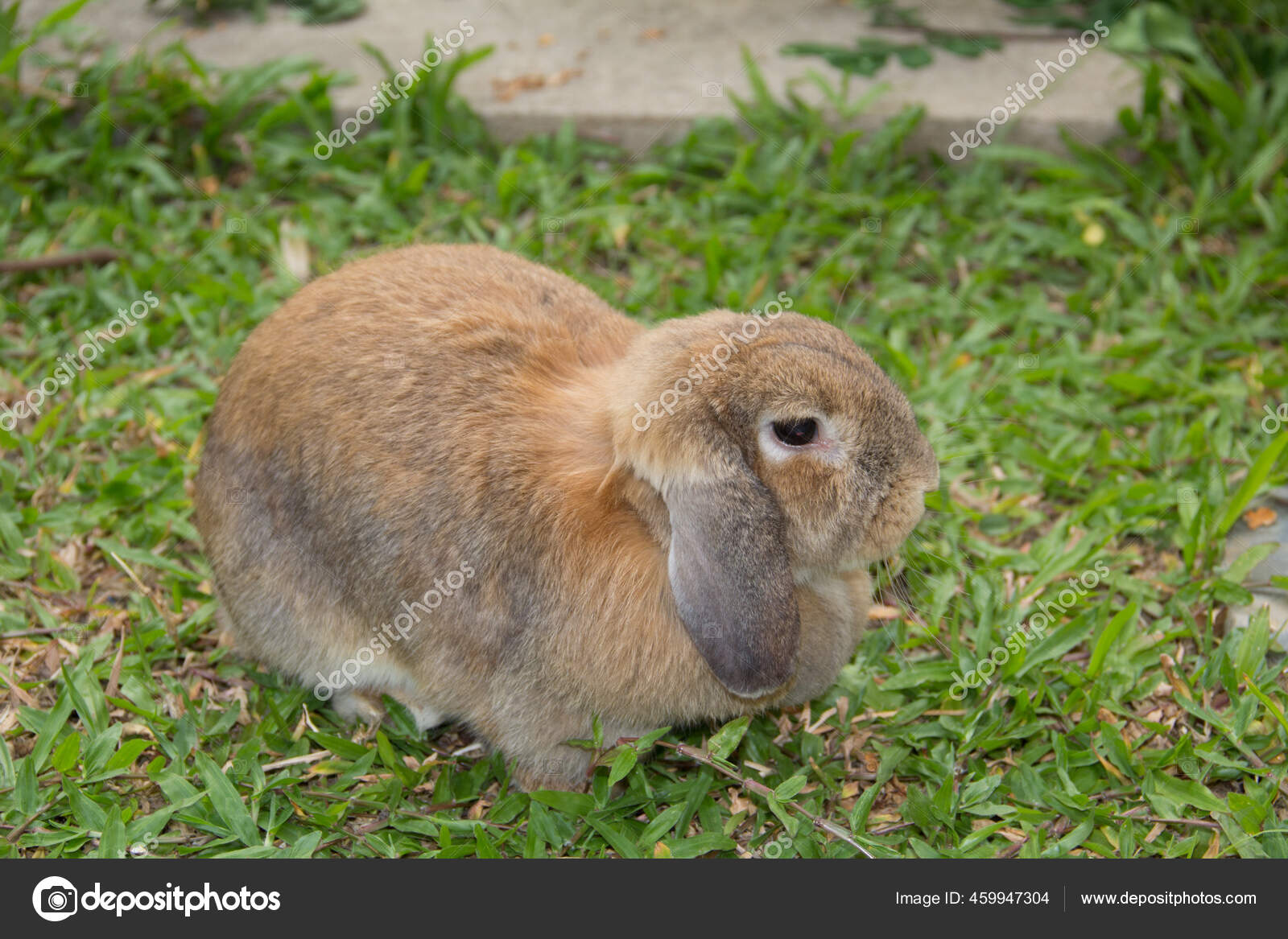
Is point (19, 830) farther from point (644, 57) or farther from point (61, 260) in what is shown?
point (644, 57)

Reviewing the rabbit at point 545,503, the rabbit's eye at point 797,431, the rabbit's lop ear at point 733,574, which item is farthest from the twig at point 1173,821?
the rabbit's eye at point 797,431

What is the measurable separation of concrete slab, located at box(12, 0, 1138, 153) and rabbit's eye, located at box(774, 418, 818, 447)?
3452 millimetres

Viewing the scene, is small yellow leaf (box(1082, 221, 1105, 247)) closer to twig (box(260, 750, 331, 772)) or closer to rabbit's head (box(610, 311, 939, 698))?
rabbit's head (box(610, 311, 939, 698))

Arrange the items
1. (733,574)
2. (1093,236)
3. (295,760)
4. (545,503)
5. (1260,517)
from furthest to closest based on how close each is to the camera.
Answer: (1093,236), (1260,517), (295,760), (545,503), (733,574)

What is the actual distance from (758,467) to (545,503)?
617mm

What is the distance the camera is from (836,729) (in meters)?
4.00

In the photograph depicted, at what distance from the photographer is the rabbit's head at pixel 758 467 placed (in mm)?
3201

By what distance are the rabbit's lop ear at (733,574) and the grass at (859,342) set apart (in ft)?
1.64

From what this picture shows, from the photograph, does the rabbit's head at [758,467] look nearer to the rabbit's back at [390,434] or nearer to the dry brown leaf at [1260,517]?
the rabbit's back at [390,434]

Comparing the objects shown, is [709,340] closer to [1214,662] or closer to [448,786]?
[448,786]

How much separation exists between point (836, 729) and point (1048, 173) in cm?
329
